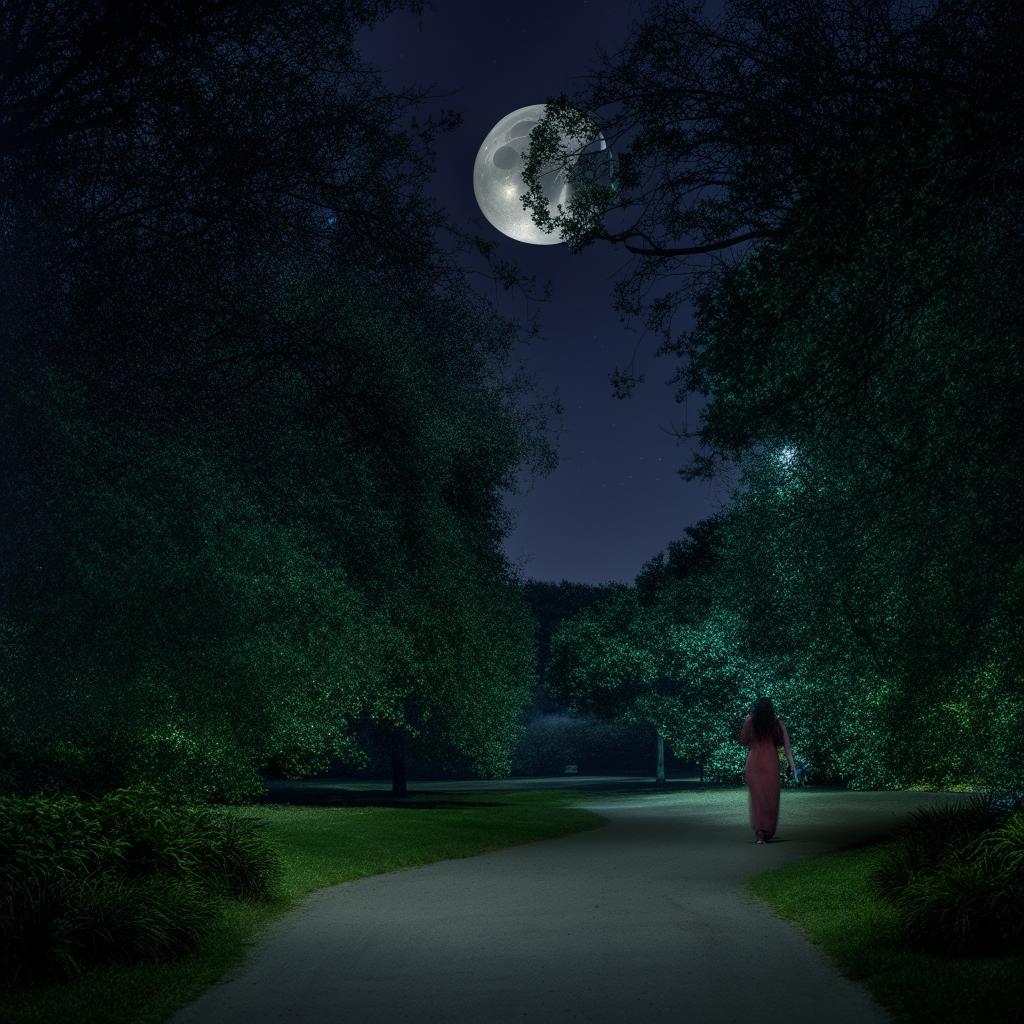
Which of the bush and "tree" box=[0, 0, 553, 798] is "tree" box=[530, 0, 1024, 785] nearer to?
"tree" box=[0, 0, 553, 798]

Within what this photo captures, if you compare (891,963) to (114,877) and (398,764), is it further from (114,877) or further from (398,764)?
(398,764)

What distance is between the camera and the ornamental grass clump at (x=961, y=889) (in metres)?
8.30

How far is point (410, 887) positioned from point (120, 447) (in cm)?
549

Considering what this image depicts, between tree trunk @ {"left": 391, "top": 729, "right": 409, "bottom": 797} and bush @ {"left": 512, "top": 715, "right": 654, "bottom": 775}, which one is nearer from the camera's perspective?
tree trunk @ {"left": 391, "top": 729, "right": 409, "bottom": 797}

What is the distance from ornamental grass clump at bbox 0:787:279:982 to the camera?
8227 mm

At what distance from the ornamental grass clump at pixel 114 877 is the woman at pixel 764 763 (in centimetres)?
770

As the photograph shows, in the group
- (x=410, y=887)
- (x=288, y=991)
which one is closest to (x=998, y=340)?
(x=288, y=991)

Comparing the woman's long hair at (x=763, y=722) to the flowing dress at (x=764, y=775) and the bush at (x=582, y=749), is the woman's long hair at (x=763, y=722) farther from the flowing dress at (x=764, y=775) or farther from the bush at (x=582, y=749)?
the bush at (x=582, y=749)

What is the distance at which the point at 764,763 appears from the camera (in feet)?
56.8

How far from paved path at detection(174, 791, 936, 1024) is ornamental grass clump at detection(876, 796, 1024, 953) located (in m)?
0.87

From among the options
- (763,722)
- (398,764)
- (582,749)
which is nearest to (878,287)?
(763,722)

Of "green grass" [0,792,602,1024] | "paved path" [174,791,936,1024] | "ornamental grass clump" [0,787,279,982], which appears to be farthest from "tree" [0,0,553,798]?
"paved path" [174,791,936,1024]

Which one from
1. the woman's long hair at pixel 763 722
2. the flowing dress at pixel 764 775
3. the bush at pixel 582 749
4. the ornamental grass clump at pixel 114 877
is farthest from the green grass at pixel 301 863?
the bush at pixel 582 749

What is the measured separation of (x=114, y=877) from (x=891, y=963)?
21.3ft
